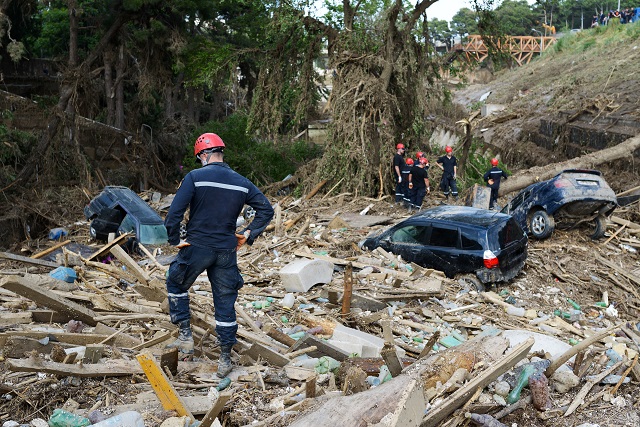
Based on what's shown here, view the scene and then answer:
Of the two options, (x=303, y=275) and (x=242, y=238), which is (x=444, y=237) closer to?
(x=303, y=275)

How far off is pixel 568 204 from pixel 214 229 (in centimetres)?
1118

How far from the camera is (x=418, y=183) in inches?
693

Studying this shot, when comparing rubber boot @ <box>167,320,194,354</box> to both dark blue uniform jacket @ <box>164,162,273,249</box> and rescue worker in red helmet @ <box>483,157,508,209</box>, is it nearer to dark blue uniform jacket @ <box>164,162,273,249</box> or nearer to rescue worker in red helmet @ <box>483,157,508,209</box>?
dark blue uniform jacket @ <box>164,162,273,249</box>

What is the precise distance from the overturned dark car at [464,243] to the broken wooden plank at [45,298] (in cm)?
671

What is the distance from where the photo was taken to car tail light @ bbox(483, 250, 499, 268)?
11656 millimetres

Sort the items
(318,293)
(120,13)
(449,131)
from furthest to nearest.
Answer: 1. (449,131)
2. (120,13)
3. (318,293)

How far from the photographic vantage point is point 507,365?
576 centimetres

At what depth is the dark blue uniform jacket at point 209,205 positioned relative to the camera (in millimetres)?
6008

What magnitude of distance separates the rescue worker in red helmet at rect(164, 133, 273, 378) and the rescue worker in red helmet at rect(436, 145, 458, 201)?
12.8m

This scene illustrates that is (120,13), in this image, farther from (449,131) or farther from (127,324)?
(127,324)

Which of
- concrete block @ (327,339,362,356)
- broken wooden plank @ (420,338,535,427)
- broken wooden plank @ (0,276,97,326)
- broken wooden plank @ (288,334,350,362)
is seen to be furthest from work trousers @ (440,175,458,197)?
broken wooden plank @ (420,338,535,427)

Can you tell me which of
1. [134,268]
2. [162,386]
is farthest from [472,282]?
[162,386]

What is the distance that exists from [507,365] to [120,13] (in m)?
24.0

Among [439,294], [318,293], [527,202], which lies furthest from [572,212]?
[318,293]
